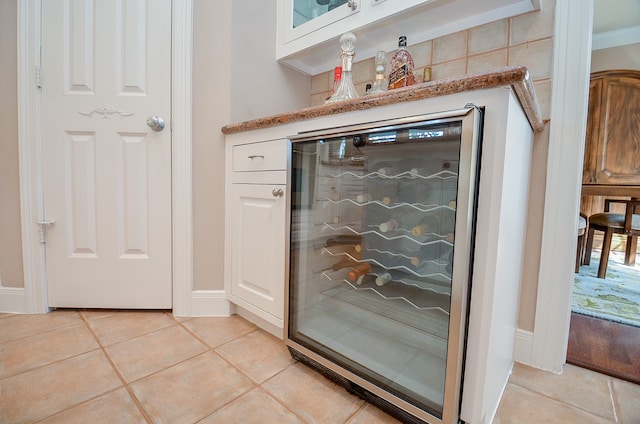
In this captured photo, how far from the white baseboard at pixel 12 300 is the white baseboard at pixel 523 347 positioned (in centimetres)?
215

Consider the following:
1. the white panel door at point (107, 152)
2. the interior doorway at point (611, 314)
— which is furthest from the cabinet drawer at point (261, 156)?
the interior doorway at point (611, 314)

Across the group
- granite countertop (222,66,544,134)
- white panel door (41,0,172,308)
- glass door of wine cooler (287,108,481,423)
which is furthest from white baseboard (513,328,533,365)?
white panel door (41,0,172,308)

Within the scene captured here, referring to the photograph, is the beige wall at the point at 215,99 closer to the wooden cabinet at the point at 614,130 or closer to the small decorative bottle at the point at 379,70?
the small decorative bottle at the point at 379,70

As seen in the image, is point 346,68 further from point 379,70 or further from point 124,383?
point 124,383

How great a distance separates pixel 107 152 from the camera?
1.33 meters

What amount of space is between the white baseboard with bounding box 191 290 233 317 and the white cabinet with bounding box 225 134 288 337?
5cm

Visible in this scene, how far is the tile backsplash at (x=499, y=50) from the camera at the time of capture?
101 cm

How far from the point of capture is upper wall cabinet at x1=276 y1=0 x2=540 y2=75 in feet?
3.60

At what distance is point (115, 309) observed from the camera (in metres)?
1.42

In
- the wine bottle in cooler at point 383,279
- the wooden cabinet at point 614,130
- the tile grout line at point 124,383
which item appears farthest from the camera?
the wooden cabinet at point 614,130

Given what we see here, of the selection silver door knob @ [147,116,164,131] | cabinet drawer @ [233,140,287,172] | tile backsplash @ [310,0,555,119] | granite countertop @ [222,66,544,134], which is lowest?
cabinet drawer @ [233,140,287,172]

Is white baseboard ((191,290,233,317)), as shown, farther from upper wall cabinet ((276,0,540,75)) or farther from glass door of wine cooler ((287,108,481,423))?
upper wall cabinet ((276,0,540,75))

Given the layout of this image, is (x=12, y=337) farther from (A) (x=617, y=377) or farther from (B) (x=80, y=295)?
(A) (x=617, y=377)

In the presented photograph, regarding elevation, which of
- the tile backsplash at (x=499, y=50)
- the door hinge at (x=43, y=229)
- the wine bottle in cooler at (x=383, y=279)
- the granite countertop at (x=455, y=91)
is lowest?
the wine bottle in cooler at (x=383, y=279)
